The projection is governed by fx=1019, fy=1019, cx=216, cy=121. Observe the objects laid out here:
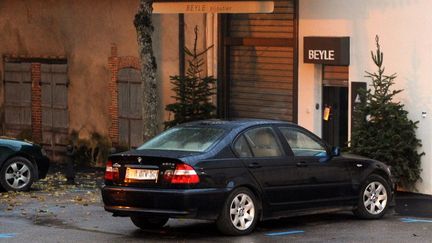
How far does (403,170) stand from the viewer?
17609 millimetres

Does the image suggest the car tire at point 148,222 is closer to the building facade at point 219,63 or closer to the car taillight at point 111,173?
the car taillight at point 111,173

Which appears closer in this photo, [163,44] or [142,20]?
[142,20]

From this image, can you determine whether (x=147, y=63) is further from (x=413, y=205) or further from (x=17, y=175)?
(x=413, y=205)

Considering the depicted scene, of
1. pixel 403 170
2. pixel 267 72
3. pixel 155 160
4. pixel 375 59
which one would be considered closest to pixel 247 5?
pixel 267 72

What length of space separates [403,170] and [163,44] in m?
7.72

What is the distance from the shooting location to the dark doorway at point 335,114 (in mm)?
19922

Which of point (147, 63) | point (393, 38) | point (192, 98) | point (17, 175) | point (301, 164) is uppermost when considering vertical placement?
point (393, 38)

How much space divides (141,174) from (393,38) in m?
7.50

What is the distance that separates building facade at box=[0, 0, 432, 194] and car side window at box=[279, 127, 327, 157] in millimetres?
4656

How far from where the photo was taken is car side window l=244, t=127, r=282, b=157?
12.9 meters

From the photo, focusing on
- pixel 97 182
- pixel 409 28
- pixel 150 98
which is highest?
pixel 409 28

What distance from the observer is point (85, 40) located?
2550 cm

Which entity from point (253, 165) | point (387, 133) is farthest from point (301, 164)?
point (387, 133)

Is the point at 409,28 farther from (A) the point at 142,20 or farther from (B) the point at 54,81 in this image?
(B) the point at 54,81
